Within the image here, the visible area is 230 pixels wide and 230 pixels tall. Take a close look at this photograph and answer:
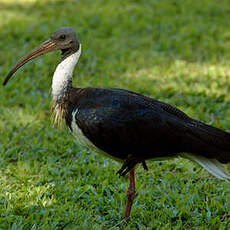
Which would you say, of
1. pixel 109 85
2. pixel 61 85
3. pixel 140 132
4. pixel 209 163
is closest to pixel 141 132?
pixel 140 132

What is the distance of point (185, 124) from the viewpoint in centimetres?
428

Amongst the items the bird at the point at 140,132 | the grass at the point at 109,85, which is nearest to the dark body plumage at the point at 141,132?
the bird at the point at 140,132

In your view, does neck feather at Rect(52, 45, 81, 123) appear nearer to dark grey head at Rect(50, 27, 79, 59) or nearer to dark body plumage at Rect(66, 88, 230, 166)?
dark grey head at Rect(50, 27, 79, 59)

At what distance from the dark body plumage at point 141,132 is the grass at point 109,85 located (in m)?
0.71

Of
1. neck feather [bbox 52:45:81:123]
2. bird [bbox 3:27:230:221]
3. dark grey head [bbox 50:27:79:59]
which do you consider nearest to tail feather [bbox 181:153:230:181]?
bird [bbox 3:27:230:221]

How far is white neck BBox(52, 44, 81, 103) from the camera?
15.2ft

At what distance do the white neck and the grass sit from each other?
34 cm

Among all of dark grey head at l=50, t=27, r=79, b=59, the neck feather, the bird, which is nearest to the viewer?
the bird

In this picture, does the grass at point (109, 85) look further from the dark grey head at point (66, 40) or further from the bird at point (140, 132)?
the bird at point (140, 132)

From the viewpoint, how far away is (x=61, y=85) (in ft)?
15.2

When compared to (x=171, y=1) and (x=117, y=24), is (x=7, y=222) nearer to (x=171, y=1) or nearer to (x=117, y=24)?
(x=117, y=24)

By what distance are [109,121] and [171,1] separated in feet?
20.8

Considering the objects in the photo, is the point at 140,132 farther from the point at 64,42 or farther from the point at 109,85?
the point at 109,85

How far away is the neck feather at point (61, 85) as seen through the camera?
181 inches
